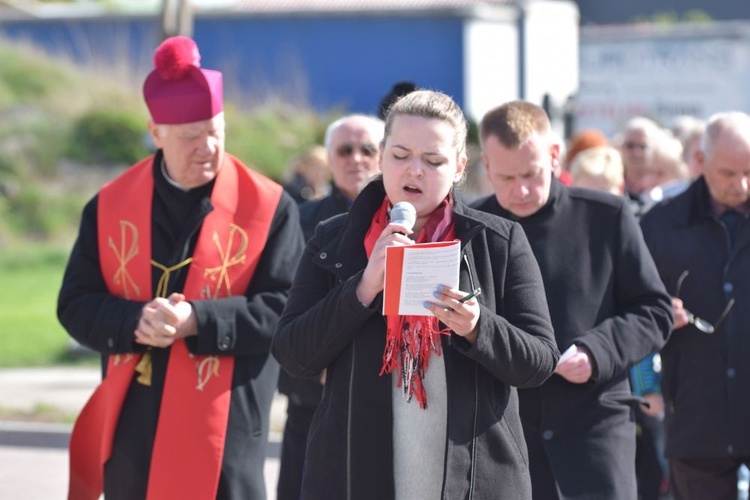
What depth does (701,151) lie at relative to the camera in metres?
6.29

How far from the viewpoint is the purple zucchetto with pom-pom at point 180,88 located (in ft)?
17.4

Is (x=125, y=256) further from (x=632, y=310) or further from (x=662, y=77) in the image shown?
(x=662, y=77)

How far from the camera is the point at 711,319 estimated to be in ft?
19.8

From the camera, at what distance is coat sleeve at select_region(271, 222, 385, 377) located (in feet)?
12.8

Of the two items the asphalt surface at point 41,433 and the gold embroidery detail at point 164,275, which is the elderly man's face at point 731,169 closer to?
the gold embroidery detail at point 164,275

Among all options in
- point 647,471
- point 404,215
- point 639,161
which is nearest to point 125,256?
point 404,215

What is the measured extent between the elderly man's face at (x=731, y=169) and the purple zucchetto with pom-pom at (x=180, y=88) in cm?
233

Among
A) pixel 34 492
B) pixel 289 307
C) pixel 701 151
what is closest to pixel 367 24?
pixel 34 492

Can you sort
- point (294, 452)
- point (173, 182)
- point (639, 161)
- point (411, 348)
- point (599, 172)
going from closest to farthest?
point (411, 348)
point (173, 182)
point (294, 452)
point (599, 172)
point (639, 161)

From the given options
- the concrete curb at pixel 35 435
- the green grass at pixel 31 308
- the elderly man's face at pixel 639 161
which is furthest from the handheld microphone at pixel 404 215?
the green grass at pixel 31 308

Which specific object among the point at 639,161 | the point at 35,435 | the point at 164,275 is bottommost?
the point at 35,435

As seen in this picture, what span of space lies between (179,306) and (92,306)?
41cm

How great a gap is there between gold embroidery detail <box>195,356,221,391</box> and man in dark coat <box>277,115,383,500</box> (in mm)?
1028

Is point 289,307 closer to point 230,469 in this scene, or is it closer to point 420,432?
point 420,432
